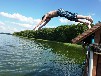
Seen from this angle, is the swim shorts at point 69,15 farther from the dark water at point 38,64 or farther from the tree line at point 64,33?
the tree line at point 64,33

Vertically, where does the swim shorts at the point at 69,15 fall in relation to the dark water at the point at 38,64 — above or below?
above

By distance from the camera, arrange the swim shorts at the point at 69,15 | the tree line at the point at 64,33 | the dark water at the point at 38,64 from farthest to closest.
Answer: the tree line at the point at 64,33 → the dark water at the point at 38,64 → the swim shorts at the point at 69,15

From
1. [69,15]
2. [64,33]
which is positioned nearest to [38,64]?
[69,15]

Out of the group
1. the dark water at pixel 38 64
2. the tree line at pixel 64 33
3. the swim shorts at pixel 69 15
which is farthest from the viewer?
the tree line at pixel 64 33

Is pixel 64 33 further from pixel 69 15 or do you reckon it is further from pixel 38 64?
pixel 69 15

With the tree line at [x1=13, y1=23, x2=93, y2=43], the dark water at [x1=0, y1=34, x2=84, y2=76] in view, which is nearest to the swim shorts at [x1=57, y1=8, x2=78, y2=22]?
the dark water at [x1=0, y1=34, x2=84, y2=76]

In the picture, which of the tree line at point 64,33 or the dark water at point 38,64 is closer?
the dark water at point 38,64

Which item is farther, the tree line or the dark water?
the tree line

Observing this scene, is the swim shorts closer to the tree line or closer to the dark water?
the dark water

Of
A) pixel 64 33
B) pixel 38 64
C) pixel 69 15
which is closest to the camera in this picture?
pixel 69 15

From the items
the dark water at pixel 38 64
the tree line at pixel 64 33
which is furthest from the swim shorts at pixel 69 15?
the tree line at pixel 64 33

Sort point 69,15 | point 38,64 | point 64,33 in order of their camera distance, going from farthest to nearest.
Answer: point 64,33 < point 38,64 < point 69,15

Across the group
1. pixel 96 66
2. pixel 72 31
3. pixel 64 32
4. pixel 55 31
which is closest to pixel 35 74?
pixel 96 66

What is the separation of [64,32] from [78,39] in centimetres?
13175
